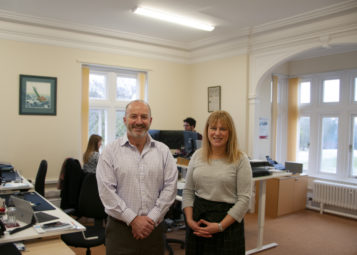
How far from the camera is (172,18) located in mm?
4520

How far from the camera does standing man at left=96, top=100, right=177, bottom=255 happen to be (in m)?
1.87

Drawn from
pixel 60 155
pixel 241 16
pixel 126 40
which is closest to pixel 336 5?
pixel 241 16

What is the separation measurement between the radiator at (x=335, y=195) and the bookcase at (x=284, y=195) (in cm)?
26

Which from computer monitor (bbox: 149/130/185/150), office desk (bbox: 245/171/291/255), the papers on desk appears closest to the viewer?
the papers on desk

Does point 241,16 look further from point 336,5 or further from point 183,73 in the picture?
point 183,73

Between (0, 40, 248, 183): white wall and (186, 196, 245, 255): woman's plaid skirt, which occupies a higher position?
(0, 40, 248, 183): white wall

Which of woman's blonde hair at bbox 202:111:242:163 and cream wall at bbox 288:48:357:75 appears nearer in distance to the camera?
woman's blonde hair at bbox 202:111:242:163

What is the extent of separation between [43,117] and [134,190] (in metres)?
3.54

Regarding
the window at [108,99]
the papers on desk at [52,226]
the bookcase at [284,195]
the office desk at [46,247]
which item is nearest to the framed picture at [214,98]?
the window at [108,99]

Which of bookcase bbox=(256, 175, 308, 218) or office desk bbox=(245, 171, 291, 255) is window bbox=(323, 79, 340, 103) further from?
office desk bbox=(245, 171, 291, 255)

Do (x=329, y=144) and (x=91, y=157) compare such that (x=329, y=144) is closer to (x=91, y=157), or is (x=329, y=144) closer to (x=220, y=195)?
(x=91, y=157)

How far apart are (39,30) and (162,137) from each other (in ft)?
8.27

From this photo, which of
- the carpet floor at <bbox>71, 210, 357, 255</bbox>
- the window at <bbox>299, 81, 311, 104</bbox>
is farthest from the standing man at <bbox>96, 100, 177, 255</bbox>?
the window at <bbox>299, 81, 311, 104</bbox>

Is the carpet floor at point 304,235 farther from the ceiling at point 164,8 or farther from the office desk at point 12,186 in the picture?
the ceiling at point 164,8
